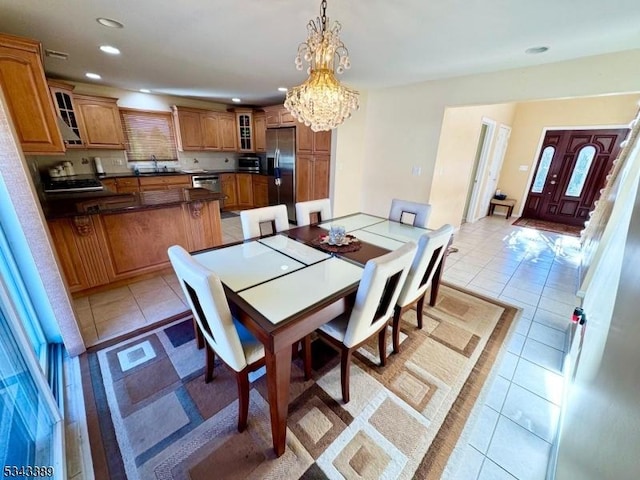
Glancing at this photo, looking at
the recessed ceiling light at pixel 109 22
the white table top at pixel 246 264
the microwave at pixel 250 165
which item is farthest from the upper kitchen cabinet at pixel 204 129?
the white table top at pixel 246 264

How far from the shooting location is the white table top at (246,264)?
Result: 4.76ft

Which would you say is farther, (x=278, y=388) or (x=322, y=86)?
(x=322, y=86)

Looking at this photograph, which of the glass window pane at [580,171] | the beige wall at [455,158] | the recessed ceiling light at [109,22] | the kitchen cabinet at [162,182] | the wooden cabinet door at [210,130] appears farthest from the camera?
the wooden cabinet door at [210,130]

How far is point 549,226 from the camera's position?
5492 mm

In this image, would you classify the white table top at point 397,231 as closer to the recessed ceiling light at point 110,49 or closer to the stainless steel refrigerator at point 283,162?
the stainless steel refrigerator at point 283,162

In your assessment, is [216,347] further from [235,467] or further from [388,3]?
[388,3]

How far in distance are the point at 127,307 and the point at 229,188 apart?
399 cm

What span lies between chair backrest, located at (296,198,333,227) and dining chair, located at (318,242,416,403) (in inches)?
48.2

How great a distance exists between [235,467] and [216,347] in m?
0.57

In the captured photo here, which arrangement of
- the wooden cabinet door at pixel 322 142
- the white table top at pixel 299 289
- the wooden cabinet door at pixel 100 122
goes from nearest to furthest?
1. the white table top at pixel 299 289
2. the wooden cabinet door at pixel 100 122
3. the wooden cabinet door at pixel 322 142

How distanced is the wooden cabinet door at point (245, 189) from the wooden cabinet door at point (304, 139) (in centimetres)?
189

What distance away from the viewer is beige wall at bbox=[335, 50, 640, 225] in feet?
7.94

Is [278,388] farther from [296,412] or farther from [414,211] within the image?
[414,211]

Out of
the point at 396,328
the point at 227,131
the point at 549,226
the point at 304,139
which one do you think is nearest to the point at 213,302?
the point at 396,328
